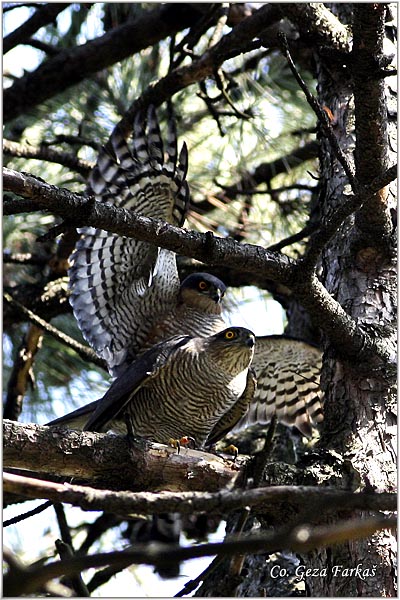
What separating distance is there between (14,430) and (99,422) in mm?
1300

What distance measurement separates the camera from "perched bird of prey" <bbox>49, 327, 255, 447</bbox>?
4.12 meters

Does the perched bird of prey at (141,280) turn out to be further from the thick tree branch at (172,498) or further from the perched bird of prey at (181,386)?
the thick tree branch at (172,498)

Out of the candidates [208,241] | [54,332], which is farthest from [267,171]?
[208,241]

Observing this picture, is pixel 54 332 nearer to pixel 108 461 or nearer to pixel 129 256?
pixel 129 256

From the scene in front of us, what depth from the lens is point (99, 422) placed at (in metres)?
4.09

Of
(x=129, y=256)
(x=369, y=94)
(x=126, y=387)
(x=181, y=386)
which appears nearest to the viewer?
(x=369, y=94)

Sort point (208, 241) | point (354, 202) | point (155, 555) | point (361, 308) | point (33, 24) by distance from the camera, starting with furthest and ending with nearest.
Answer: point (33, 24) → point (361, 308) → point (208, 241) → point (354, 202) → point (155, 555)

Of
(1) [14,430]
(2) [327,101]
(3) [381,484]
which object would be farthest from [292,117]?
(1) [14,430]

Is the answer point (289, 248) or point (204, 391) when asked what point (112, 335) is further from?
Result: point (289, 248)

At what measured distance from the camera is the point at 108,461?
301 cm

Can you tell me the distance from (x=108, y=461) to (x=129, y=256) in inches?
72.5

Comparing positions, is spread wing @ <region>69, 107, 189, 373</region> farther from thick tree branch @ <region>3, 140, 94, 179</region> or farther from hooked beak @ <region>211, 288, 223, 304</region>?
thick tree branch @ <region>3, 140, 94, 179</region>

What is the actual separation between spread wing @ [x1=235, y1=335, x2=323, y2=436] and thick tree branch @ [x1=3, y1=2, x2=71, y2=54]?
2361 millimetres

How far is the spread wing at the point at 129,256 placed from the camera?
4449mm
